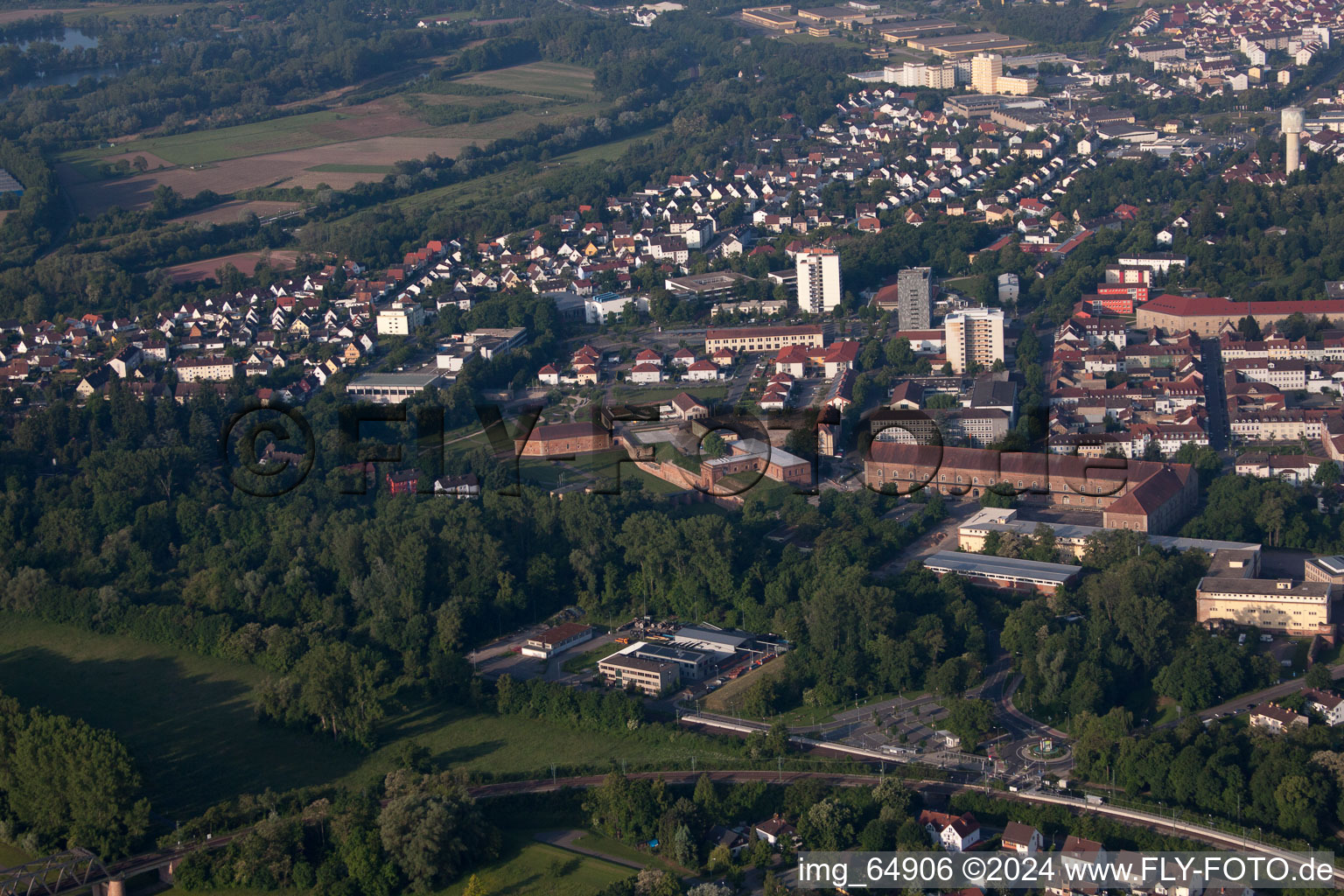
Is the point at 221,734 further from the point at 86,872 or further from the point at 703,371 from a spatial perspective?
the point at 703,371

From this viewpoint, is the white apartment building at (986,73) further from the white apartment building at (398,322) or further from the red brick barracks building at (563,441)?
the red brick barracks building at (563,441)

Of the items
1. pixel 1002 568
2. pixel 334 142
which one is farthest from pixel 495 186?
pixel 1002 568

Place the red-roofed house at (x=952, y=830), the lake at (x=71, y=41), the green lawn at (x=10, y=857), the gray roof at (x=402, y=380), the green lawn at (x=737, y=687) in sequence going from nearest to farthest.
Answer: the red-roofed house at (x=952, y=830) < the green lawn at (x=10, y=857) < the green lawn at (x=737, y=687) < the gray roof at (x=402, y=380) < the lake at (x=71, y=41)

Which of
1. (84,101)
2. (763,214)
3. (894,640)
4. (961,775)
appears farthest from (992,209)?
(84,101)

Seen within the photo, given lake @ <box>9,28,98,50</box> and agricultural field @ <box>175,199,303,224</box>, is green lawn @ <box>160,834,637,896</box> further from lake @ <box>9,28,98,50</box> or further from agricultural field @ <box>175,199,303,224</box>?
lake @ <box>9,28,98,50</box>

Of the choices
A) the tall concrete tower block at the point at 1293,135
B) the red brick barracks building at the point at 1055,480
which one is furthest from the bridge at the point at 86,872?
the tall concrete tower block at the point at 1293,135

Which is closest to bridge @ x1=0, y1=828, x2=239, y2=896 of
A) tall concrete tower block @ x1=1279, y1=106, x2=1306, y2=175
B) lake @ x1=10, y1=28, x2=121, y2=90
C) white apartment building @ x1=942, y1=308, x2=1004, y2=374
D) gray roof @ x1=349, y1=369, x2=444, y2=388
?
gray roof @ x1=349, y1=369, x2=444, y2=388
